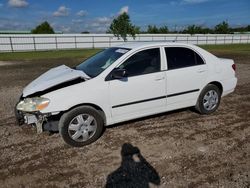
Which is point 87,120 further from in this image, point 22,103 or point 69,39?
point 69,39

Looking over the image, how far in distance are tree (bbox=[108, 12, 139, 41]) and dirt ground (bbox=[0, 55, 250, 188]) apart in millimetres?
33876

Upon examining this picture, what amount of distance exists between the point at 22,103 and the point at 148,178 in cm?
237

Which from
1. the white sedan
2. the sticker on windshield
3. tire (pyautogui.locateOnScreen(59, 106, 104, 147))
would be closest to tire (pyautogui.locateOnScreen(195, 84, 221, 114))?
the white sedan

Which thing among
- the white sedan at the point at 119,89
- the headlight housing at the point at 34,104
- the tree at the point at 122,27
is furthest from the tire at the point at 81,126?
the tree at the point at 122,27

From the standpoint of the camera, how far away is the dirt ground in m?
3.21

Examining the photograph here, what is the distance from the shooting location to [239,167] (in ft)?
11.4

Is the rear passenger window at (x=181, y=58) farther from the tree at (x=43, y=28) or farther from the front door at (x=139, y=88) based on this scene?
the tree at (x=43, y=28)

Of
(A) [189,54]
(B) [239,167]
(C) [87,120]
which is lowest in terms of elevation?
(B) [239,167]

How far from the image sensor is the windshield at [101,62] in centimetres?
442

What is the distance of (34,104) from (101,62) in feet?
5.04

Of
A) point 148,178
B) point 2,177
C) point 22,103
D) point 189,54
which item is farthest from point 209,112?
point 2,177

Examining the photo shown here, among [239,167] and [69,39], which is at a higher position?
[69,39]

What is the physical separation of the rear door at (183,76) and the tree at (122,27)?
111 feet

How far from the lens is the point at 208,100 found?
5488 mm
